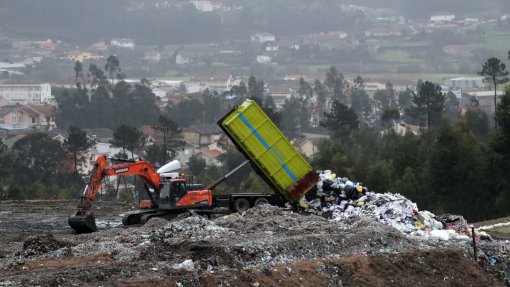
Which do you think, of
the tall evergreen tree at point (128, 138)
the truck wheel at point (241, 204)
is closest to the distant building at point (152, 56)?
the tall evergreen tree at point (128, 138)

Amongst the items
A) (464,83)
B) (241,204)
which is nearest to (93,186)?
(241,204)

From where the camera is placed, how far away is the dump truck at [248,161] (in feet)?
90.1

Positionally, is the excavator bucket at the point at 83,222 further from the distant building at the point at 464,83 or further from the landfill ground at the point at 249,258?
the distant building at the point at 464,83

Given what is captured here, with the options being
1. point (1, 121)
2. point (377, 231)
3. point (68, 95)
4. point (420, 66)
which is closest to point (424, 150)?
point (377, 231)

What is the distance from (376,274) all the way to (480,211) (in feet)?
76.4

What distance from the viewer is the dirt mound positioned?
20.0m

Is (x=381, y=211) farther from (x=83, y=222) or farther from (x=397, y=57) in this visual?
(x=397, y=57)

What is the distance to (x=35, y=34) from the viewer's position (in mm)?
192250

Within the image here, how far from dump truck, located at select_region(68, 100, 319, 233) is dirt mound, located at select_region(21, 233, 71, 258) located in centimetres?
596

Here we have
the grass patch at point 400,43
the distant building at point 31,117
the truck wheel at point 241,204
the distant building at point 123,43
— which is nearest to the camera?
the truck wheel at point 241,204

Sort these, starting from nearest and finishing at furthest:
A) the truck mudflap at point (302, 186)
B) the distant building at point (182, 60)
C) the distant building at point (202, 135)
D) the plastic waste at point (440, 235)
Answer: the plastic waste at point (440, 235)
the truck mudflap at point (302, 186)
the distant building at point (202, 135)
the distant building at point (182, 60)

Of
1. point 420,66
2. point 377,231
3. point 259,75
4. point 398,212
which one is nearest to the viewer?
point 377,231

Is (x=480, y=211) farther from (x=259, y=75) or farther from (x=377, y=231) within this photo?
(x=259, y=75)

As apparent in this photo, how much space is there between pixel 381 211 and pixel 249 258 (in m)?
7.55
